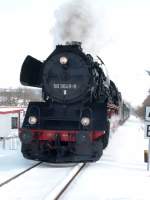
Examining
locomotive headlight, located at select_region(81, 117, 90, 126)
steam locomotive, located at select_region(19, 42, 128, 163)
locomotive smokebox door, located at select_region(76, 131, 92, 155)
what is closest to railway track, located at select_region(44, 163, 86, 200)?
locomotive smokebox door, located at select_region(76, 131, 92, 155)

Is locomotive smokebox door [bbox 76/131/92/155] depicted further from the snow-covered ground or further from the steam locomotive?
the snow-covered ground

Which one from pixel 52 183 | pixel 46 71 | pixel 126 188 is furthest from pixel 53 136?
pixel 126 188

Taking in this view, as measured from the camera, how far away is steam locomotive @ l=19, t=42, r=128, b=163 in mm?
12289

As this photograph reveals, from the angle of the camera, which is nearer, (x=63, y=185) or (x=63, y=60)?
(x=63, y=185)

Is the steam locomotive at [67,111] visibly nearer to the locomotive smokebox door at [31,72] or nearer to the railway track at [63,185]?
the locomotive smokebox door at [31,72]

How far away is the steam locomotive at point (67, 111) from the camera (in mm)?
12289

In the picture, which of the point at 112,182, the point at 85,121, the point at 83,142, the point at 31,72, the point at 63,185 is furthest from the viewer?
the point at 31,72

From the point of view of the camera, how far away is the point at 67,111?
512 inches

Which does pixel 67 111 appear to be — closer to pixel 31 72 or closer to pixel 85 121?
pixel 85 121

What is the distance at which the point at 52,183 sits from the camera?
31.3ft

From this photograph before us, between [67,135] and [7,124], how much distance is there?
2547 centimetres

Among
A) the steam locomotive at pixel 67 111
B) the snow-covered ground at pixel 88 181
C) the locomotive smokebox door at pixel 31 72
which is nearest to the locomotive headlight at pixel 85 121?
the steam locomotive at pixel 67 111

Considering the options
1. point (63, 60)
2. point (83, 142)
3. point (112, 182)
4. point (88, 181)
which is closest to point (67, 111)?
point (83, 142)

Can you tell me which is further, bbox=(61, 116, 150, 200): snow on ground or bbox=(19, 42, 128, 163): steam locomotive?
bbox=(19, 42, 128, 163): steam locomotive
